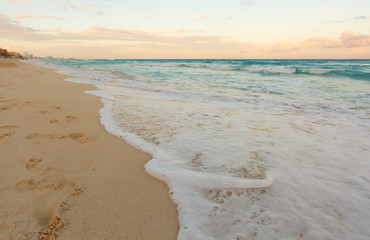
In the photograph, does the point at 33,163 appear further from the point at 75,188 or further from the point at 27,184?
the point at 75,188

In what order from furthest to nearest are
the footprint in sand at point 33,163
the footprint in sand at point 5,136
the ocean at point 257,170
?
the footprint in sand at point 5,136 → the footprint in sand at point 33,163 → the ocean at point 257,170

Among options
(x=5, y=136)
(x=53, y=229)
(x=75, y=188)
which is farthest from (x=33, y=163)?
(x=53, y=229)

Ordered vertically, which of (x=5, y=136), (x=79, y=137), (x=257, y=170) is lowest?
(x=257, y=170)

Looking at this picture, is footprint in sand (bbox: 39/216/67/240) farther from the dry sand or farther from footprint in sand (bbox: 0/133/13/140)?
footprint in sand (bbox: 0/133/13/140)

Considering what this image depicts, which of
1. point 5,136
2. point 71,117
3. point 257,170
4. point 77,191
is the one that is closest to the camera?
point 77,191

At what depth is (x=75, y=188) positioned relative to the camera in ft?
5.88

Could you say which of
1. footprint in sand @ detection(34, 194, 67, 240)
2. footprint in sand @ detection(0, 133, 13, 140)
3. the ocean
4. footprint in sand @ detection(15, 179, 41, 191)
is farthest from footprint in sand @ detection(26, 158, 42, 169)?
the ocean

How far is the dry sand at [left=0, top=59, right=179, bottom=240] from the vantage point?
1.40 m

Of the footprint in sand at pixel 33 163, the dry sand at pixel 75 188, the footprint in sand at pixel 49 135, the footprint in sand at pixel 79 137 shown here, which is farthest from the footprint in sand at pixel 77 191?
the footprint in sand at pixel 49 135

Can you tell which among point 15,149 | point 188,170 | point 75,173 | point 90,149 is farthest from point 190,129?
point 15,149

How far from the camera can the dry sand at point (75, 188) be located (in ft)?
4.60

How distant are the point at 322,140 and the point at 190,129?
6.76 feet

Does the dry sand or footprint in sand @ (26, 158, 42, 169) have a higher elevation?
footprint in sand @ (26, 158, 42, 169)

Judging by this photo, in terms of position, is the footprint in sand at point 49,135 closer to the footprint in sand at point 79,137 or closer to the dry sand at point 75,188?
the dry sand at point 75,188
